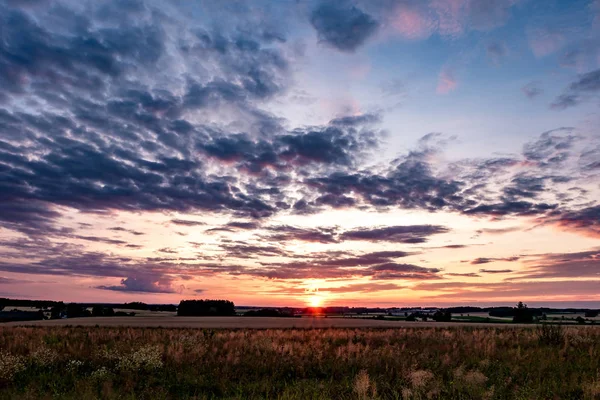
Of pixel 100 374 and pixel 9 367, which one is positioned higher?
pixel 9 367

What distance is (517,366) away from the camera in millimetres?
17969

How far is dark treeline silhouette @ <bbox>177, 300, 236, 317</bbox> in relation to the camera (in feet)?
357

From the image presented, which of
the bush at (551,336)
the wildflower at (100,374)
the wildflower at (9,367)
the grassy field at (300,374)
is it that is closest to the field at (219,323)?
the bush at (551,336)

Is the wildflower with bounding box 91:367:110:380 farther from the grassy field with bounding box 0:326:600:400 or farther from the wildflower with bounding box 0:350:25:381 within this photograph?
the wildflower with bounding box 0:350:25:381

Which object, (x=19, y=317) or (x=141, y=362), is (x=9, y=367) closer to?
(x=141, y=362)

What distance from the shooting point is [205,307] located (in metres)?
111

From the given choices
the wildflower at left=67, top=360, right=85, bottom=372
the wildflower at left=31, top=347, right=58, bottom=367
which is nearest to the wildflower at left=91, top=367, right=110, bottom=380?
the wildflower at left=67, top=360, right=85, bottom=372

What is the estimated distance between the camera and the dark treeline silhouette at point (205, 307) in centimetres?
10869

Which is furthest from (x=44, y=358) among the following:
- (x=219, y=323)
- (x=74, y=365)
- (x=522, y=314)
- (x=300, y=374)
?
(x=522, y=314)

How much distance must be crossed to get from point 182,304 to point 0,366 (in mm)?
98503

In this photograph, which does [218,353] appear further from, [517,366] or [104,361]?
[517,366]

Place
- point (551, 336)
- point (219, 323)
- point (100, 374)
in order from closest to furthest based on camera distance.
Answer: point (100, 374) < point (551, 336) < point (219, 323)

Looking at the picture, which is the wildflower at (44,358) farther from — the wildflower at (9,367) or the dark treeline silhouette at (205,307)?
the dark treeline silhouette at (205,307)

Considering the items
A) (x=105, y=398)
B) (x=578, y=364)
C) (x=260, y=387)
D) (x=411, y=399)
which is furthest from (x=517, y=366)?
(x=105, y=398)
